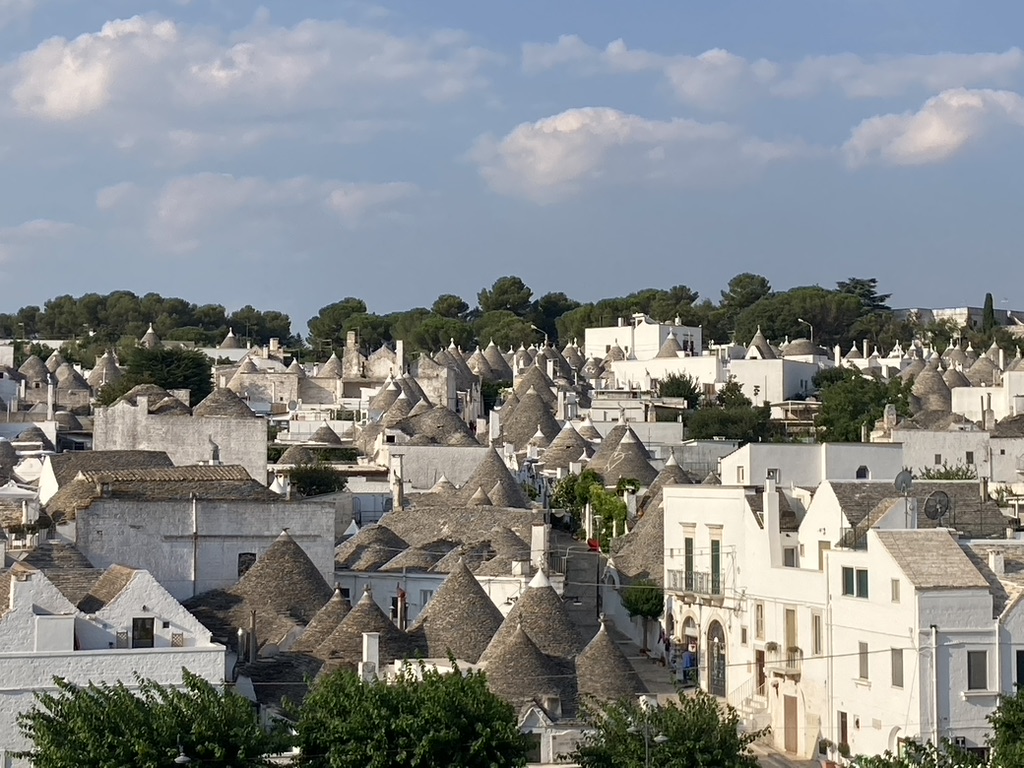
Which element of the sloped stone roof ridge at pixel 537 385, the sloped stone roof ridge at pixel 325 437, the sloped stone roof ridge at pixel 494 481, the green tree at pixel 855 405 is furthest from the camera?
the sloped stone roof ridge at pixel 537 385

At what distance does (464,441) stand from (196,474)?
21.9 meters

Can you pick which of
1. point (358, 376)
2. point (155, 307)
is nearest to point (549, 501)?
point (358, 376)

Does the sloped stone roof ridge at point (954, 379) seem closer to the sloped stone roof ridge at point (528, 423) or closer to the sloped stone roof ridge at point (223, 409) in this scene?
the sloped stone roof ridge at point (528, 423)

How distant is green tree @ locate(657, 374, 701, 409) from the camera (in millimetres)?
87125

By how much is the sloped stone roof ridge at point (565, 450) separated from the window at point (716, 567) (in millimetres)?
26695

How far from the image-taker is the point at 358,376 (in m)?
100

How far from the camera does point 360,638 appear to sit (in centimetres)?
3450

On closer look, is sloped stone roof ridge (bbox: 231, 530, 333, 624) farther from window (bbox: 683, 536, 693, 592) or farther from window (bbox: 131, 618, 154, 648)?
window (bbox: 683, 536, 693, 592)

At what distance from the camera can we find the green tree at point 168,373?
87375 millimetres

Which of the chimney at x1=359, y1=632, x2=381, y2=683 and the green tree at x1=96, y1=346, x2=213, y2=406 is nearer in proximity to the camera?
the chimney at x1=359, y1=632, x2=381, y2=683

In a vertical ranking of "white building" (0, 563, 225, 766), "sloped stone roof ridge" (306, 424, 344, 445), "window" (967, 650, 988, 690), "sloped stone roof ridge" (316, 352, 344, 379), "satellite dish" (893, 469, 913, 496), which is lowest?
"window" (967, 650, 988, 690)

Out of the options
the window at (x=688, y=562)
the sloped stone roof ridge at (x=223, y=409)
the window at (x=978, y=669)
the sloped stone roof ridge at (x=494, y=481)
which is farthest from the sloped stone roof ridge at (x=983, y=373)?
the window at (x=978, y=669)

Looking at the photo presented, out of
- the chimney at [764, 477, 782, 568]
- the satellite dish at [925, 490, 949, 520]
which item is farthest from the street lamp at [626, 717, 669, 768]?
the satellite dish at [925, 490, 949, 520]

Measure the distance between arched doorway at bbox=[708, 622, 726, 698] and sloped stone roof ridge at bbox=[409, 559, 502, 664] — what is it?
15.8 feet
